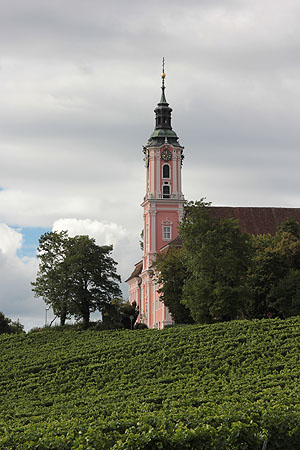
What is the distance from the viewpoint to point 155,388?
31734 mm

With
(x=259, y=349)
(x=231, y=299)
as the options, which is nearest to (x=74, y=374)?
(x=259, y=349)

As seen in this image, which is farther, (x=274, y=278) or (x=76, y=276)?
(x=76, y=276)

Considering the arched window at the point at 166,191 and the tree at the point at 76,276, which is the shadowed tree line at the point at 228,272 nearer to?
the tree at the point at 76,276

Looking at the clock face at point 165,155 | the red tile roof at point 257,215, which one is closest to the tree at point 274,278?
the red tile roof at point 257,215

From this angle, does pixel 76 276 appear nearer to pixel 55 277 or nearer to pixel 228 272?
pixel 55 277

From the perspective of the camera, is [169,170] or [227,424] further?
[169,170]

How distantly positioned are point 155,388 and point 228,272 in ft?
76.5

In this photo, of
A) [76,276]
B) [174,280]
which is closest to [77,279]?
[76,276]

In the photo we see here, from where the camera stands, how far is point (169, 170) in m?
84.3

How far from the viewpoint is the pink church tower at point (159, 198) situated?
8306 cm

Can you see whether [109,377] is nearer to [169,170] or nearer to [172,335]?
[172,335]

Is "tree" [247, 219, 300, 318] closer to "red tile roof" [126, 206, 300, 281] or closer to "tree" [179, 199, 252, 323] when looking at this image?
"tree" [179, 199, 252, 323]

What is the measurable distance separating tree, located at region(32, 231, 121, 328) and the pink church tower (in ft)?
34.0

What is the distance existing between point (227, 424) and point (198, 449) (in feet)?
3.95
